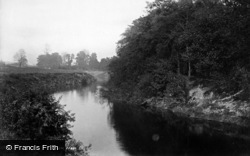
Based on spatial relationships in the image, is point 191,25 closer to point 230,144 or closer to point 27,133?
point 230,144

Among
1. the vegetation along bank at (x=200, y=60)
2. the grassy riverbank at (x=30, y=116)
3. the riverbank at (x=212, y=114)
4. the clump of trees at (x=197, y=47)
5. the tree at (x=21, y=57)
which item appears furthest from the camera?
the tree at (x=21, y=57)

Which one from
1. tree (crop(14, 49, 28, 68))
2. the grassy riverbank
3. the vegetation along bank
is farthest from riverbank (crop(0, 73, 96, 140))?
tree (crop(14, 49, 28, 68))

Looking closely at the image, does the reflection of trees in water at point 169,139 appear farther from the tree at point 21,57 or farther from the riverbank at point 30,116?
the tree at point 21,57

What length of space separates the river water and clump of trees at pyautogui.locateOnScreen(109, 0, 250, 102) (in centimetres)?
826

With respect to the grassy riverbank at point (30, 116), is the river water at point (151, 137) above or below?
below

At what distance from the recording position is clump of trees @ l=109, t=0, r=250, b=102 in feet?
111

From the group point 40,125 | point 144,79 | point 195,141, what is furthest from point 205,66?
point 40,125

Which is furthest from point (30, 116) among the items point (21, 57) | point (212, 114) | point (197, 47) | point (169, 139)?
point (21, 57)

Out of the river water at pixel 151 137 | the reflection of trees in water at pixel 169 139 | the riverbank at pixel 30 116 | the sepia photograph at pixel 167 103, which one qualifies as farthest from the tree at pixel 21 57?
the riverbank at pixel 30 116

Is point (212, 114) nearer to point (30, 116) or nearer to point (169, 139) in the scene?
point (169, 139)

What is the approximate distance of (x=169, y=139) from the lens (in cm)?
2395

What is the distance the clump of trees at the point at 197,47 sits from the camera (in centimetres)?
3378

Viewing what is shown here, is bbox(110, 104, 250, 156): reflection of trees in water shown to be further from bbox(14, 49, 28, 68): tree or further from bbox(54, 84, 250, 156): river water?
bbox(14, 49, 28, 68): tree

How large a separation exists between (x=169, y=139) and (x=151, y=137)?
1792 mm
